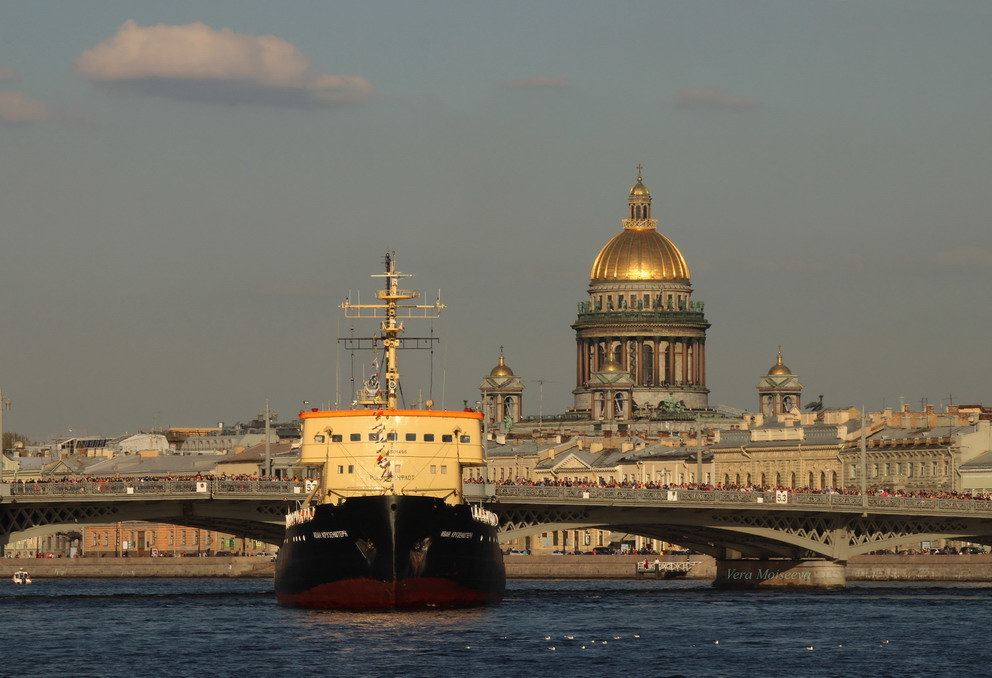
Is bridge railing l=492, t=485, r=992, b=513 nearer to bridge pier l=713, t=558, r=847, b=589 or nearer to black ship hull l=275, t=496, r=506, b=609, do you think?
bridge pier l=713, t=558, r=847, b=589

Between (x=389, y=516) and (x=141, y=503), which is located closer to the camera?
(x=389, y=516)

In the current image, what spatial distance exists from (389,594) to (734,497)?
23.8 metres

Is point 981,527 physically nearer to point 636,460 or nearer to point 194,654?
point 194,654

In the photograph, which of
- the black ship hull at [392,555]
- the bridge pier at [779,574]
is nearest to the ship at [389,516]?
the black ship hull at [392,555]

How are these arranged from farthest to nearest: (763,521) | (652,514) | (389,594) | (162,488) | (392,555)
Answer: (763,521), (652,514), (162,488), (389,594), (392,555)

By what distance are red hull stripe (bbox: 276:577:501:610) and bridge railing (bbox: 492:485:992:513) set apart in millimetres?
12057

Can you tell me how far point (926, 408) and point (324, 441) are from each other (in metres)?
94.9

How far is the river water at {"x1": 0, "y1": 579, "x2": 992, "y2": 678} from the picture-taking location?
74375 millimetres

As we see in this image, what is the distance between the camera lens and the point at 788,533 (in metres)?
113

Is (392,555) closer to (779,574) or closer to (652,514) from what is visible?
(652,514)

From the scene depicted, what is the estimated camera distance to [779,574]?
117m

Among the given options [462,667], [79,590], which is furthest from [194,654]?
[79,590]

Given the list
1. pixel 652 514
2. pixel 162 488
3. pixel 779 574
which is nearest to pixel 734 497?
pixel 652 514

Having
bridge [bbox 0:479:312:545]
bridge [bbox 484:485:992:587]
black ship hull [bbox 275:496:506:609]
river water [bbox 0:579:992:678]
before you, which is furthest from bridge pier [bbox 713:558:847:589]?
black ship hull [bbox 275:496:506:609]
